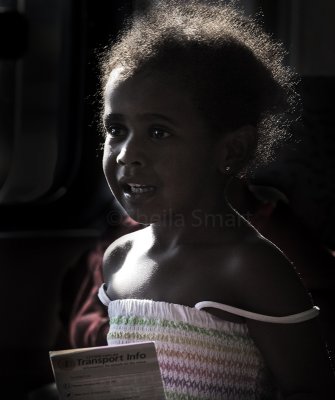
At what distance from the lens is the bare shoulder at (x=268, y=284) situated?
93 centimetres

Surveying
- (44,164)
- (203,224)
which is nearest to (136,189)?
(203,224)

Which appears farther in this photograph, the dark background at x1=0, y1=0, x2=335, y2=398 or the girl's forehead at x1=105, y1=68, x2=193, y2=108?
the dark background at x1=0, y1=0, x2=335, y2=398

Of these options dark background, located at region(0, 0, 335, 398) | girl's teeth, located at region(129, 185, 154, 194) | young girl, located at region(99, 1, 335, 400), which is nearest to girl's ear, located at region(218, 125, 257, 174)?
young girl, located at region(99, 1, 335, 400)

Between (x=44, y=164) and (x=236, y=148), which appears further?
(x=44, y=164)

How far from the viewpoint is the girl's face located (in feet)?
3.10

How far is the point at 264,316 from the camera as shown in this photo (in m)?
0.92

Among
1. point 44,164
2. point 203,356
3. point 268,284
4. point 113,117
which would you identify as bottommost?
point 203,356

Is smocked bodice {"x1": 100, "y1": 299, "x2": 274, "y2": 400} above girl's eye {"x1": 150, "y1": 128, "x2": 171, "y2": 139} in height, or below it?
below

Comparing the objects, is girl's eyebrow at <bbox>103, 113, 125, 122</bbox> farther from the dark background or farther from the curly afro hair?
the dark background

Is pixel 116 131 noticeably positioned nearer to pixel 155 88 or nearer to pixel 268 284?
pixel 155 88

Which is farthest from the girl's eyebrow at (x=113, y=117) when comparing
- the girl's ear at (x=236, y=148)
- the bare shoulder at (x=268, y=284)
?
the bare shoulder at (x=268, y=284)

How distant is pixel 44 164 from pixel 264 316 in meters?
0.66

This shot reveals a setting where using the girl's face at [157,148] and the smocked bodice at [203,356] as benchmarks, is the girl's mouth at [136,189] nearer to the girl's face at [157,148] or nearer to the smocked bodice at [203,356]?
the girl's face at [157,148]

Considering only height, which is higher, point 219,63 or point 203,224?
point 219,63
